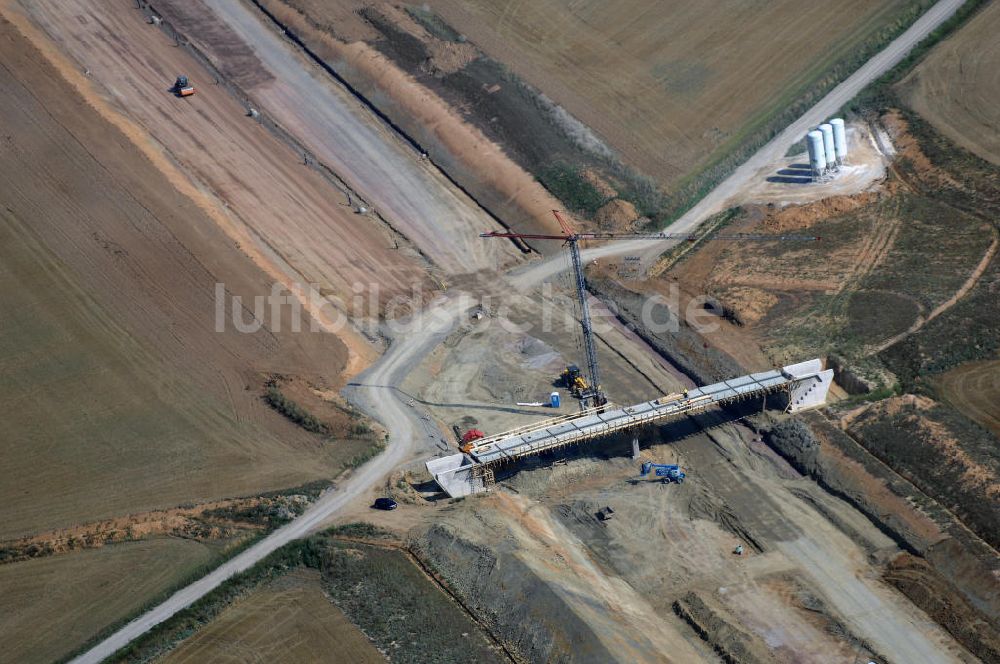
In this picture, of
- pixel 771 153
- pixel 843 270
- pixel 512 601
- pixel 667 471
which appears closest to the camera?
pixel 512 601

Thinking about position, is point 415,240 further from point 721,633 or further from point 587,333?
point 721,633

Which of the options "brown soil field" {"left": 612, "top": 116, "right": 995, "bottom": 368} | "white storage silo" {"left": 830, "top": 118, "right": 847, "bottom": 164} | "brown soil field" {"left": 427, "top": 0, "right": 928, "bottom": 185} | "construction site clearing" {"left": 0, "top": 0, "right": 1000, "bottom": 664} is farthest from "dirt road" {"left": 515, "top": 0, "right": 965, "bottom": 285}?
"white storage silo" {"left": 830, "top": 118, "right": 847, "bottom": 164}

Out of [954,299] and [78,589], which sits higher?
[954,299]

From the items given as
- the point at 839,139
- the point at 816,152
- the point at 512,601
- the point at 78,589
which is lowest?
the point at 512,601

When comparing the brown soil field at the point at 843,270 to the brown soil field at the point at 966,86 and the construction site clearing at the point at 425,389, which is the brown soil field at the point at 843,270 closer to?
the construction site clearing at the point at 425,389

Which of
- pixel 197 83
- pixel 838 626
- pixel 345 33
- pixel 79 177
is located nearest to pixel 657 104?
pixel 345 33

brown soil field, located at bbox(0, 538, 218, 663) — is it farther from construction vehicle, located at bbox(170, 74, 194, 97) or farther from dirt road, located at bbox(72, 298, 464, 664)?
construction vehicle, located at bbox(170, 74, 194, 97)

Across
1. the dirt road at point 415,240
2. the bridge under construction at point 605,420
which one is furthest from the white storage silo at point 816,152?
the bridge under construction at point 605,420

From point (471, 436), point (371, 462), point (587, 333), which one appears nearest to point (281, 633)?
point (371, 462)
